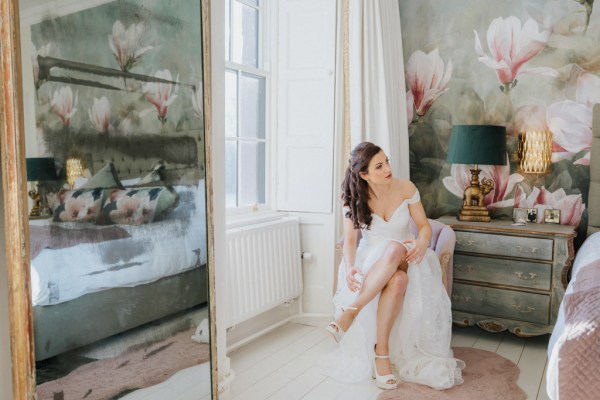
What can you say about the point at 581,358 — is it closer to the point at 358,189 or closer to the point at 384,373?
the point at 384,373

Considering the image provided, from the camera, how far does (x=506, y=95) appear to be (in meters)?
3.88

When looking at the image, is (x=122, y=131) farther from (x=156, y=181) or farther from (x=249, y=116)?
(x=249, y=116)

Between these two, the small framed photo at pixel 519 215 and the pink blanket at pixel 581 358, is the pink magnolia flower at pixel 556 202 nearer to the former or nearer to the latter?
the small framed photo at pixel 519 215

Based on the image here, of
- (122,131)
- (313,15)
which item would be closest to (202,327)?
(122,131)

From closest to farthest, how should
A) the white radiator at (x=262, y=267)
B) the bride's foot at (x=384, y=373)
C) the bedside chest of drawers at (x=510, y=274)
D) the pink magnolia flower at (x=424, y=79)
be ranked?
the bride's foot at (x=384, y=373), the white radiator at (x=262, y=267), the bedside chest of drawers at (x=510, y=274), the pink magnolia flower at (x=424, y=79)

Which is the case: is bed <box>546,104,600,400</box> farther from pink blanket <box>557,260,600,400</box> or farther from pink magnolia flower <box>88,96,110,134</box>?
pink magnolia flower <box>88,96,110,134</box>

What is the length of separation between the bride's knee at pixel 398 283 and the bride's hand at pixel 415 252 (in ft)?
0.37

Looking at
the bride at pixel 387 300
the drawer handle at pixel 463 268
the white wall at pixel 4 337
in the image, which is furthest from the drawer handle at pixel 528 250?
the white wall at pixel 4 337

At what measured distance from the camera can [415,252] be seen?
3.03 metres

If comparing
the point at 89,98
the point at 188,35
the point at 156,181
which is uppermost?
the point at 188,35

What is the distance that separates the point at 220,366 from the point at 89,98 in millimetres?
1413

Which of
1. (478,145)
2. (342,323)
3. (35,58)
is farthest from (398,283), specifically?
(35,58)

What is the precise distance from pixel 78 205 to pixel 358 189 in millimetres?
1777

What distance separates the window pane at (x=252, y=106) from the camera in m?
3.76
